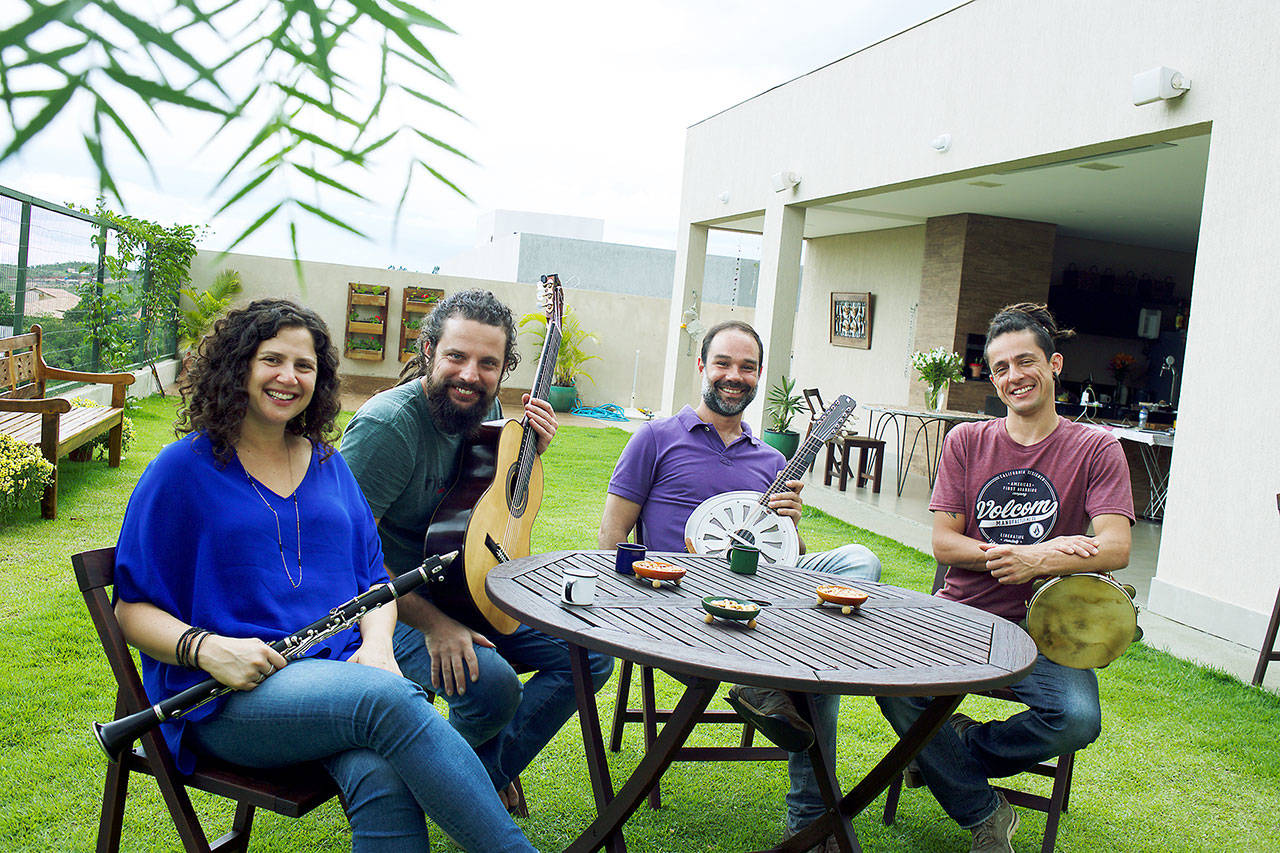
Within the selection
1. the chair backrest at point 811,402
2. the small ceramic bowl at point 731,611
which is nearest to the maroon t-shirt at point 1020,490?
the small ceramic bowl at point 731,611

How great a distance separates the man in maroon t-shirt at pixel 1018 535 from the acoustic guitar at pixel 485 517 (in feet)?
3.39

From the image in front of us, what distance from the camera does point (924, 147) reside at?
7.07m

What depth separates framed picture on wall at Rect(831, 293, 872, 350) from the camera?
38.9 feet

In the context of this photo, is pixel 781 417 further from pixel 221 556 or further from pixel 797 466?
pixel 221 556

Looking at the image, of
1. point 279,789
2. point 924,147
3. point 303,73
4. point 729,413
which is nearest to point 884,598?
point 729,413

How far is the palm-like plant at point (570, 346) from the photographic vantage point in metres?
13.7

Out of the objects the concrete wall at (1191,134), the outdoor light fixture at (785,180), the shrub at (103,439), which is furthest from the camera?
the outdoor light fixture at (785,180)

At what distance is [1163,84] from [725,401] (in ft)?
11.0

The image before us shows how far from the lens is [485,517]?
230 cm

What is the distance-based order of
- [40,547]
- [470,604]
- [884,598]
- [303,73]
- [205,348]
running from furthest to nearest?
1. [40,547]
2. [884,598]
3. [470,604]
4. [205,348]
5. [303,73]

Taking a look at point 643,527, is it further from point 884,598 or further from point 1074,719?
point 1074,719

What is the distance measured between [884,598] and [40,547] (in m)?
3.97

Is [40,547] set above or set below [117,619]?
below

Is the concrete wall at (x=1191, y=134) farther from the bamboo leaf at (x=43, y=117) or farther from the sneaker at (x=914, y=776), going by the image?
the bamboo leaf at (x=43, y=117)
